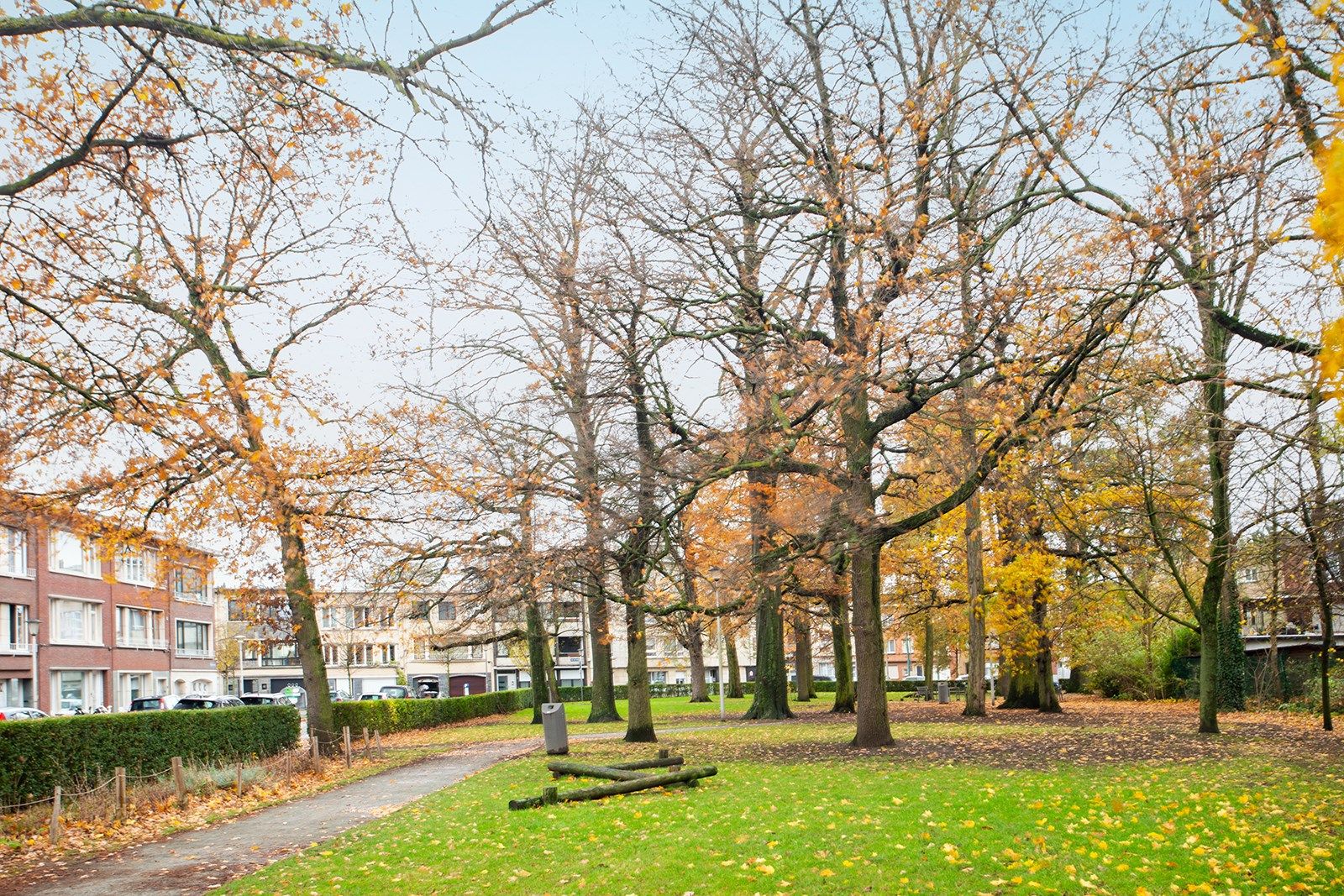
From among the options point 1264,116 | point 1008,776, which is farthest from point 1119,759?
point 1264,116

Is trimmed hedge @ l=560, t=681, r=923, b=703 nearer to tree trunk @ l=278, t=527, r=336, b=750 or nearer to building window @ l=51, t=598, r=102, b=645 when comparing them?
building window @ l=51, t=598, r=102, b=645

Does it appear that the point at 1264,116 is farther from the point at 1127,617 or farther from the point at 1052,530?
the point at 1127,617

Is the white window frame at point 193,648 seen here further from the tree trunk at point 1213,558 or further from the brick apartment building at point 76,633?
the tree trunk at point 1213,558

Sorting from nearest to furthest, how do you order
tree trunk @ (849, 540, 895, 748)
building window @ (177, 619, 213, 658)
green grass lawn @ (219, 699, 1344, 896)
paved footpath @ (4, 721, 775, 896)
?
1. green grass lawn @ (219, 699, 1344, 896)
2. paved footpath @ (4, 721, 775, 896)
3. tree trunk @ (849, 540, 895, 748)
4. building window @ (177, 619, 213, 658)

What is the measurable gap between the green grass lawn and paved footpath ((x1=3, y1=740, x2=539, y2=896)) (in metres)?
0.69

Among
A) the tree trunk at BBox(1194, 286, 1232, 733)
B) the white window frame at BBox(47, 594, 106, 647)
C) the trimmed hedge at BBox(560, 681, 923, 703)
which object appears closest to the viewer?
the tree trunk at BBox(1194, 286, 1232, 733)

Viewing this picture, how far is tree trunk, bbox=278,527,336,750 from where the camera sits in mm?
24359

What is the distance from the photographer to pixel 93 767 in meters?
18.6

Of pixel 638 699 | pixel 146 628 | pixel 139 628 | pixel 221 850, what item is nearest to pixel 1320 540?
pixel 638 699

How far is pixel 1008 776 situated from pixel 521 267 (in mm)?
10763

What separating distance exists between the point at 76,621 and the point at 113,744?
3871 cm

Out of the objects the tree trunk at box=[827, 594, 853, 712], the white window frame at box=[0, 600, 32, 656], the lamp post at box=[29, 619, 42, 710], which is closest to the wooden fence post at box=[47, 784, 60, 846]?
the tree trunk at box=[827, 594, 853, 712]

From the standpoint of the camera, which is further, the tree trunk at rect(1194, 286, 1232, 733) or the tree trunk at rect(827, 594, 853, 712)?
the tree trunk at rect(827, 594, 853, 712)

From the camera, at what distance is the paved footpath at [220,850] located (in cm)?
1091
